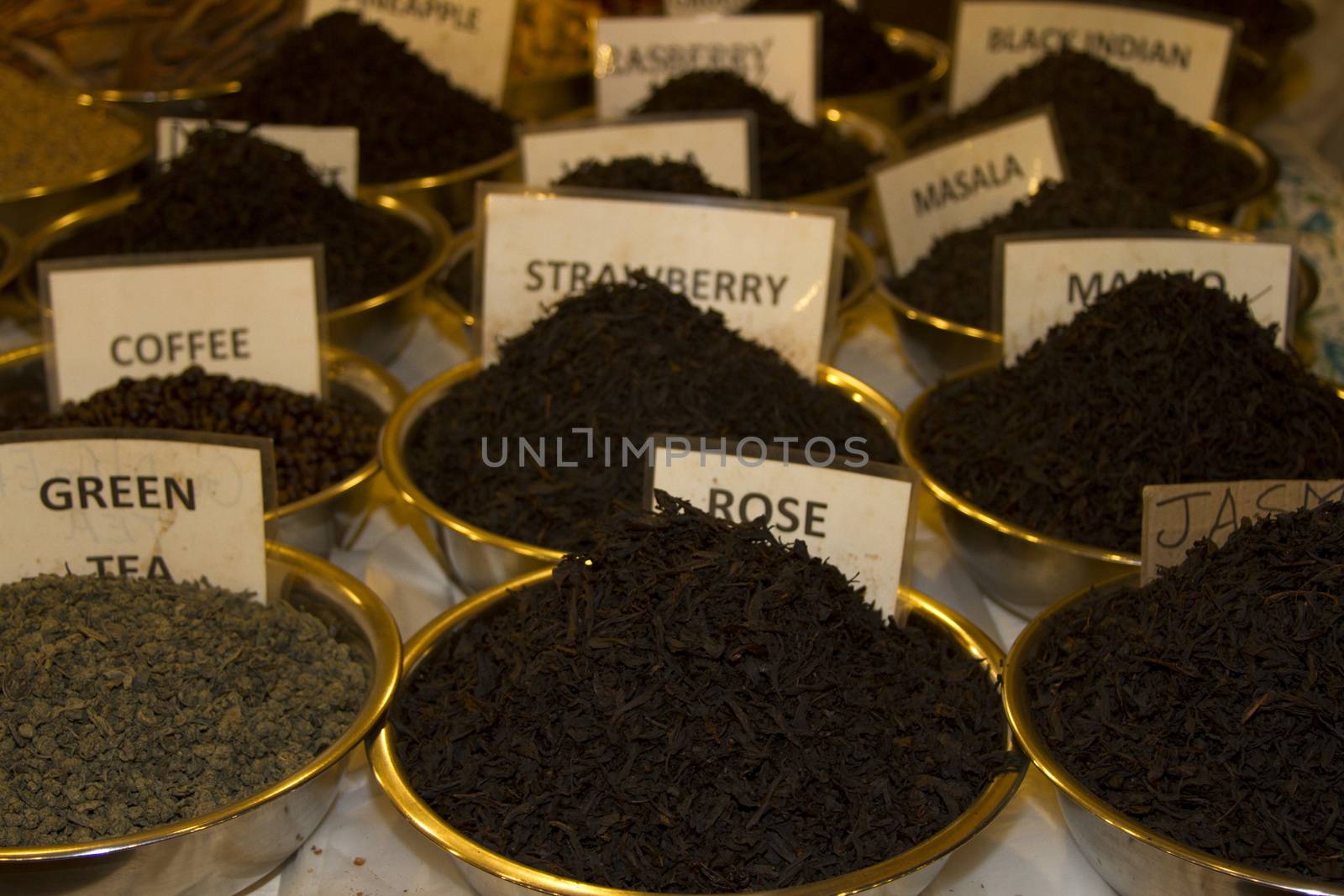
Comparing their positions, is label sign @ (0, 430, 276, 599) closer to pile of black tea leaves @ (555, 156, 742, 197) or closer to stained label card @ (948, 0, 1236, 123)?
pile of black tea leaves @ (555, 156, 742, 197)

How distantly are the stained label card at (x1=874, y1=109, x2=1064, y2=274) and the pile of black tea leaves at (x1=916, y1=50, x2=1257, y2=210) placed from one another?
155 mm

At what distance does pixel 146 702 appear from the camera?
1.21m

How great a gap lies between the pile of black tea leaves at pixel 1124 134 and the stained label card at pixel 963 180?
15 centimetres

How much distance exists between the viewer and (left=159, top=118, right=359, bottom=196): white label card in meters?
2.15

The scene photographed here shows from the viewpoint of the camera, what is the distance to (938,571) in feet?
5.42

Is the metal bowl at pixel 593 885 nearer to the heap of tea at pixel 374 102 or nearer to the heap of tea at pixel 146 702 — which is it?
the heap of tea at pixel 146 702

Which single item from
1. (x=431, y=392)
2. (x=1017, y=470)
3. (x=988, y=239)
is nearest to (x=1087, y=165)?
(x=988, y=239)

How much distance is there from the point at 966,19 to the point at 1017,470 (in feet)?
4.83

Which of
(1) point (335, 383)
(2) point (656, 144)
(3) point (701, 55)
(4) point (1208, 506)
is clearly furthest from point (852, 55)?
(4) point (1208, 506)

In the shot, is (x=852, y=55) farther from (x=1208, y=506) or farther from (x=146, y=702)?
(x=146, y=702)

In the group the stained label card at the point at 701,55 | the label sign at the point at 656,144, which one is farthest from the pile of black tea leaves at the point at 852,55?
the label sign at the point at 656,144

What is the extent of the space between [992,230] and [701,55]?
81 cm

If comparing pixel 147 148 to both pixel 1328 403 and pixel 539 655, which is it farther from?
pixel 1328 403

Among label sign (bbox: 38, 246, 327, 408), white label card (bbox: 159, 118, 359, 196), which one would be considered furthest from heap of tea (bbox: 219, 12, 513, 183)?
label sign (bbox: 38, 246, 327, 408)
